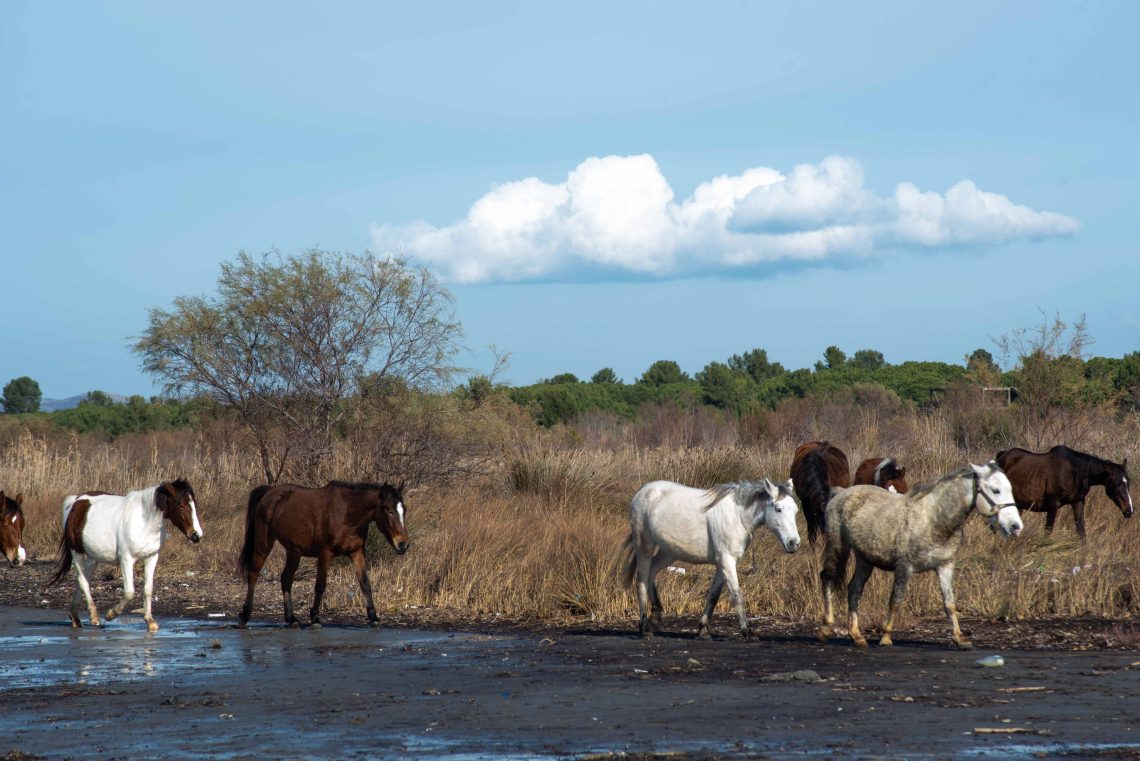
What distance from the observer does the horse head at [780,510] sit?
42.5 ft

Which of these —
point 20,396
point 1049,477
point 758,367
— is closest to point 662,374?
point 758,367

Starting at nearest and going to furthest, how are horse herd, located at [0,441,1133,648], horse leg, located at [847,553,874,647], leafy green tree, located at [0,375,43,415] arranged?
horse herd, located at [0,441,1133,648] → horse leg, located at [847,553,874,647] → leafy green tree, located at [0,375,43,415]

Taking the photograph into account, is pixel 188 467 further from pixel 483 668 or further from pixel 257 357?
pixel 483 668

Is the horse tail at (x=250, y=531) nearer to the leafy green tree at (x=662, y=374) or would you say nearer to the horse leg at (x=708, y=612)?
the horse leg at (x=708, y=612)

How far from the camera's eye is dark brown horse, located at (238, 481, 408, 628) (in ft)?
48.9

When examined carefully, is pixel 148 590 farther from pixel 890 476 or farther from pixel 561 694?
pixel 890 476

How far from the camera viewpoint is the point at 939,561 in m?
12.4

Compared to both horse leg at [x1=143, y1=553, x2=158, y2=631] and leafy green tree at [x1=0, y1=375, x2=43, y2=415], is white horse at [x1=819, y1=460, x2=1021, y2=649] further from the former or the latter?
leafy green tree at [x1=0, y1=375, x2=43, y2=415]

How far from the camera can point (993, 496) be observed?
12297 mm

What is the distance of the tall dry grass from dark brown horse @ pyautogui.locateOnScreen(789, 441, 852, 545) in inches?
20.1

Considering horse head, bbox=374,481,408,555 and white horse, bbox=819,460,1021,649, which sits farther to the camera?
horse head, bbox=374,481,408,555

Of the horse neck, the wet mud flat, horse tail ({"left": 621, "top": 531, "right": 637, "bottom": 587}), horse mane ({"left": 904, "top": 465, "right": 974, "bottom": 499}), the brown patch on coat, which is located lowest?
the wet mud flat

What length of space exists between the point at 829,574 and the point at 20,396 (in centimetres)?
7316

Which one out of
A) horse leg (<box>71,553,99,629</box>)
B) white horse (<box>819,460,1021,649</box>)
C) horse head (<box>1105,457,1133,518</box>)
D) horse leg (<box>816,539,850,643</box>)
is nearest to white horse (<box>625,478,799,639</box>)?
horse leg (<box>816,539,850,643</box>)
